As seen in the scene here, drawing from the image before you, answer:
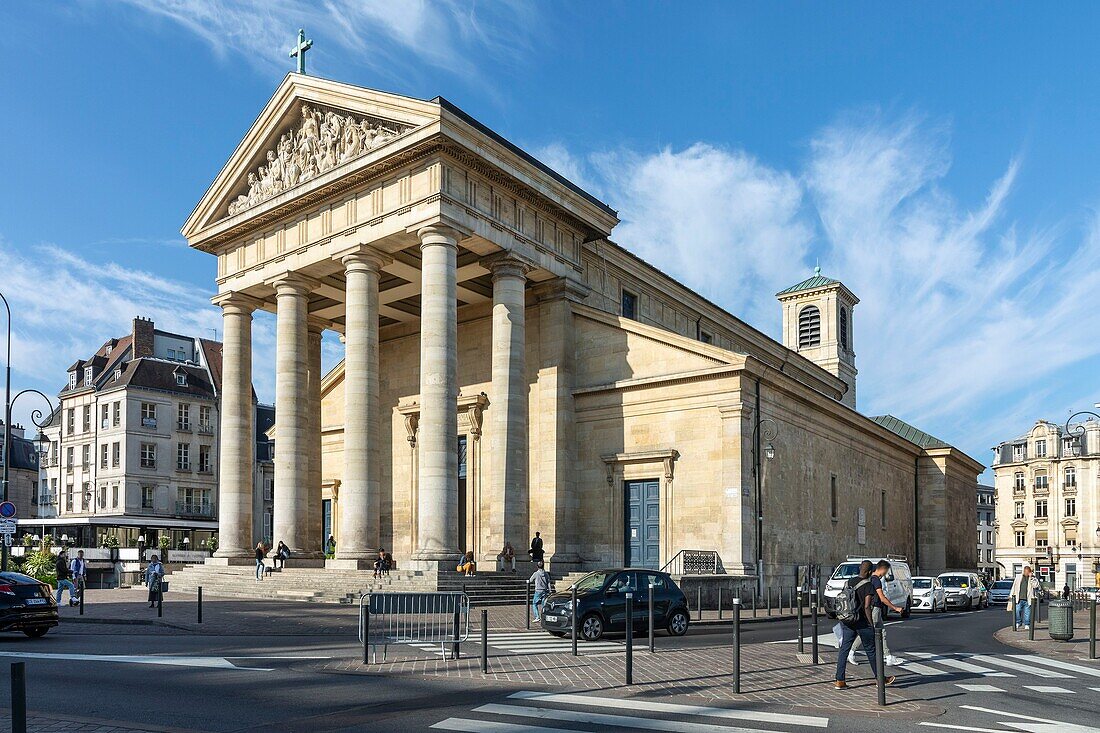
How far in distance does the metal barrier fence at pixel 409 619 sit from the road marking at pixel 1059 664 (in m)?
10.7

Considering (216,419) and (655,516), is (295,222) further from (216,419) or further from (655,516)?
(216,419)

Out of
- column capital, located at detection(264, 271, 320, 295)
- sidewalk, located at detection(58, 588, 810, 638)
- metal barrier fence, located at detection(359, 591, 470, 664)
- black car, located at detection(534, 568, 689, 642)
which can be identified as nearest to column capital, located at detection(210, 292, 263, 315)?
column capital, located at detection(264, 271, 320, 295)

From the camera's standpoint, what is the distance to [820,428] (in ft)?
131

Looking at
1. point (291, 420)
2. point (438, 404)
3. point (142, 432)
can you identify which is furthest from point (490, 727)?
point (142, 432)

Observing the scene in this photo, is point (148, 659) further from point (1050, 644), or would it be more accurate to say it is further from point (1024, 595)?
point (1024, 595)

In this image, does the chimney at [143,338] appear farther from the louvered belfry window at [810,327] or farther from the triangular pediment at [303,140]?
the louvered belfry window at [810,327]

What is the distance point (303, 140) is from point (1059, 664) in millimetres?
29318

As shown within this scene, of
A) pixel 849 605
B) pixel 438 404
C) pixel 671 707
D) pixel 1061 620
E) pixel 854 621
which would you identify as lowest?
pixel 1061 620

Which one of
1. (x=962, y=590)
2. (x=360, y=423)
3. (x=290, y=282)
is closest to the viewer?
(x=360, y=423)

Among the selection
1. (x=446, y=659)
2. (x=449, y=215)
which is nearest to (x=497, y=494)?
(x=449, y=215)

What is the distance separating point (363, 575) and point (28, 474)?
84.7m

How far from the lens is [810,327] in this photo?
76812 millimetres

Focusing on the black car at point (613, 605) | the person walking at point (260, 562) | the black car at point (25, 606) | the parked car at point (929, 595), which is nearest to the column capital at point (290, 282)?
the person walking at point (260, 562)

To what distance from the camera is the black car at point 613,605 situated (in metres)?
20.5
